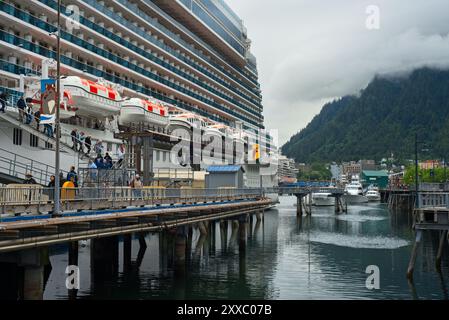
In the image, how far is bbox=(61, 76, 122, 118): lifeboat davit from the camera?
119 ft

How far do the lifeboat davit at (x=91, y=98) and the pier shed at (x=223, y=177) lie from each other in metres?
14.1

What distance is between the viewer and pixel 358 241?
4725 centimetres

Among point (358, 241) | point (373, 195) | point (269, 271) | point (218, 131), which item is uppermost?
point (218, 131)

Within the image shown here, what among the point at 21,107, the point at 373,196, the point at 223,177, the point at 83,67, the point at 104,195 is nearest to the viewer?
the point at 104,195

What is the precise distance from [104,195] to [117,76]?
31.3 metres

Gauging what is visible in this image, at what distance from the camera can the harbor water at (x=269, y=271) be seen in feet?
86.4

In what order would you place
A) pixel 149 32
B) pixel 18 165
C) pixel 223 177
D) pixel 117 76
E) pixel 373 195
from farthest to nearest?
pixel 373 195 < pixel 149 32 < pixel 223 177 < pixel 117 76 < pixel 18 165

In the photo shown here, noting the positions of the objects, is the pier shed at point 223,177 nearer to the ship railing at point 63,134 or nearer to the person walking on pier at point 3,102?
the ship railing at point 63,134

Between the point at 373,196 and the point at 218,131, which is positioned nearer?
the point at 218,131

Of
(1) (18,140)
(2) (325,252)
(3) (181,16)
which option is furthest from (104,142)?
(3) (181,16)

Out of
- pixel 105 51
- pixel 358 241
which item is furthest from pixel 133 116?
pixel 358 241

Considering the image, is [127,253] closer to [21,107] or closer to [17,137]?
[17,137]

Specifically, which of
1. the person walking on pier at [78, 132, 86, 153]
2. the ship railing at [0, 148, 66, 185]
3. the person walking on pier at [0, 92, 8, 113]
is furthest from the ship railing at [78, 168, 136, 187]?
the person walking on pier at [78, 132, 86, 153]

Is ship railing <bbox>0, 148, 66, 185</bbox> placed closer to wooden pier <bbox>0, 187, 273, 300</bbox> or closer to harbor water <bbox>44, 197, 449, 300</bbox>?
wooden pier <bbox>0, 187, 273, 300</bbox>
